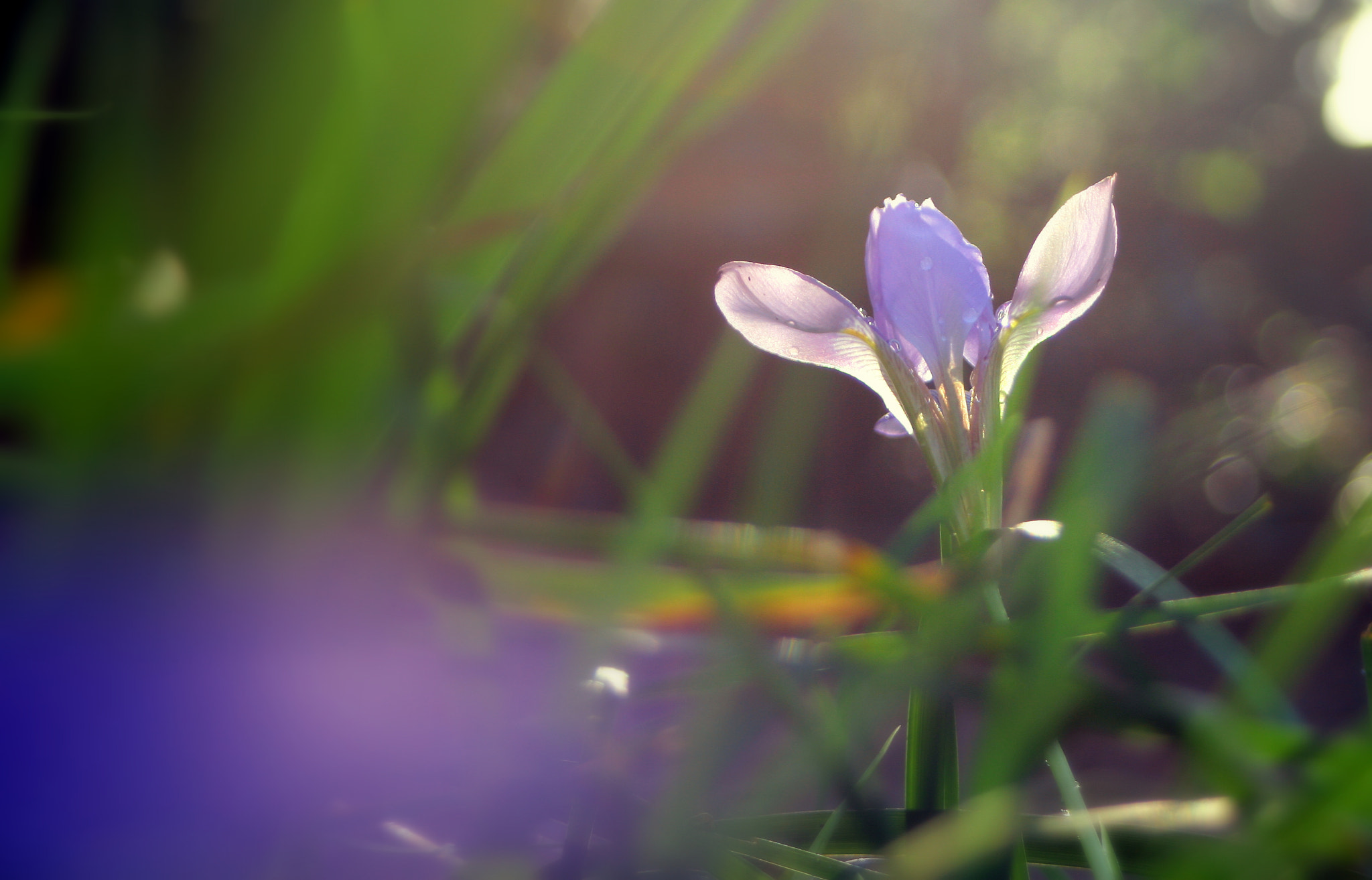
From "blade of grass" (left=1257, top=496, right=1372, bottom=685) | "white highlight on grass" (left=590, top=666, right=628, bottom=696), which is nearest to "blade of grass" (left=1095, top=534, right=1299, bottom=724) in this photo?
"blade of grass" (left=1257, top=496, right=1372, bottom=685)

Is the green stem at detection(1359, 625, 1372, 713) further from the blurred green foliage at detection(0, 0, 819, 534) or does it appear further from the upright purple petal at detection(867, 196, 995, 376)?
the blurred green foliage at detection(0, 0, 819, 534)

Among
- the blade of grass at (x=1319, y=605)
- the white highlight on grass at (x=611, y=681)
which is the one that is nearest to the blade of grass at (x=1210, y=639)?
the blade of grass at (x=1319, y=605)

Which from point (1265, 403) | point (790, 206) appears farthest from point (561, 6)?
point (790, 206)

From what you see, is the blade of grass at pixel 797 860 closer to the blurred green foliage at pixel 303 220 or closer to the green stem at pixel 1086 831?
the green stem at pixel 1086 831

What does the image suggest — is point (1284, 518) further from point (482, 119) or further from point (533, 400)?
point (482, 119)

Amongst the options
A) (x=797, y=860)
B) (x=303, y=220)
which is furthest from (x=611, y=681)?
(x=303, y=220)

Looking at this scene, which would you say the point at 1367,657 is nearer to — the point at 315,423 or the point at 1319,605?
the point at 1319,605
